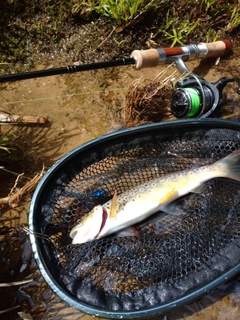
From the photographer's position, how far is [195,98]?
2980mm

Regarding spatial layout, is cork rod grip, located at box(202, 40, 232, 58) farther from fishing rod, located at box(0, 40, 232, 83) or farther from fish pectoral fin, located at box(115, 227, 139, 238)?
fish pectoral fin, located at box(115, 227, 139, 238)

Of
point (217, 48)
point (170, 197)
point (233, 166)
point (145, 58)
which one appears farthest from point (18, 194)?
point (217, 48)

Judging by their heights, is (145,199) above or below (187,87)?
below

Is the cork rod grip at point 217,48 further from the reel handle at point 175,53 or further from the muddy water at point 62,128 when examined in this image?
the muddy water at point 62,128

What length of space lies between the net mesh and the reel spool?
43 cm

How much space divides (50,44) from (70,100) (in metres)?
0.67

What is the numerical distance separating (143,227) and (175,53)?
1.57 m

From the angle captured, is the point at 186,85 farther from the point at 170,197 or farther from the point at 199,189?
the point at 170,197

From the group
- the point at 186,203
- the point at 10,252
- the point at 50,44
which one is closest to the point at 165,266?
the point at 186,203

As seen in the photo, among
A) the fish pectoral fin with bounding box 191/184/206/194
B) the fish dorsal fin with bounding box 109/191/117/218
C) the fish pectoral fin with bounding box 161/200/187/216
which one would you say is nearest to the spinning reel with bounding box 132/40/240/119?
the fish pectoral fin with bounding box 191/184/206/194

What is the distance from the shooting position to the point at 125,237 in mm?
2395

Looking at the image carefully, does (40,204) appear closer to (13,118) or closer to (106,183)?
(106,183)

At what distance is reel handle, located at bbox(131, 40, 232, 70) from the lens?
9.62ft

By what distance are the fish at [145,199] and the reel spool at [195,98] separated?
62 cm
